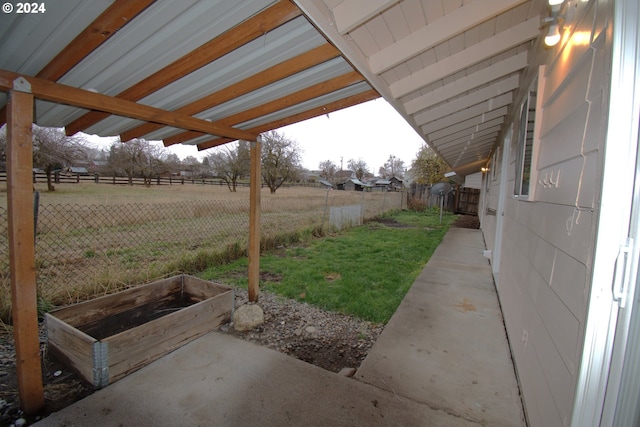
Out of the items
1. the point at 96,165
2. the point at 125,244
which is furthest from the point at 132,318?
the point at 96,165

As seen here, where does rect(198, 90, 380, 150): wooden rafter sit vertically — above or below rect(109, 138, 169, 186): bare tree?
below

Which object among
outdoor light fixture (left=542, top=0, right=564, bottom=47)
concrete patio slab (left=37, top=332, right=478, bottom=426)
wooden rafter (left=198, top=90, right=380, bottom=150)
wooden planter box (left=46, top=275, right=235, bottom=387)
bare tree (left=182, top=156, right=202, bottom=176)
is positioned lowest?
concrete patio slab (left=37, top=332, right=478, bottom=426)

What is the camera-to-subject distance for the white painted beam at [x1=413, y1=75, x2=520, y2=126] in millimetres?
3311

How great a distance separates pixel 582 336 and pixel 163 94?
2.86 m

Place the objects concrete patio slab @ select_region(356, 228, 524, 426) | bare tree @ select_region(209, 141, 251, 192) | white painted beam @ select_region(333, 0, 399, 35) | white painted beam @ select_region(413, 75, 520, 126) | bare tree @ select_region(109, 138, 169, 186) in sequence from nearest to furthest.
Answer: white painted beam @ select_region(333, 0, 399, 35) → concrete patio slab @ select_region(356, 228, 524, 426) → white painted beam @ select_region(413, 75, 520, 126) → bare tree @ select_region(109, 138, 169, 186) → bare tree @ select_region(209, 141, 251, 192)

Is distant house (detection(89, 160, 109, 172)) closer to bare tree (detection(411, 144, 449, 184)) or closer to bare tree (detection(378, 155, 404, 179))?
bare tree (detection(411, 144, 449, 184))

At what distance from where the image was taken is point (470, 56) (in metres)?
2.49

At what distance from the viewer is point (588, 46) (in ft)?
4.33

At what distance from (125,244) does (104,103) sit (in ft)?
14.0

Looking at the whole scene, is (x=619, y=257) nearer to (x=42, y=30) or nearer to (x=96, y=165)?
(x=42, y=30)

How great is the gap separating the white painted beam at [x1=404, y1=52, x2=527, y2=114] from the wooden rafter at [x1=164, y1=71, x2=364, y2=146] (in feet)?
3.98

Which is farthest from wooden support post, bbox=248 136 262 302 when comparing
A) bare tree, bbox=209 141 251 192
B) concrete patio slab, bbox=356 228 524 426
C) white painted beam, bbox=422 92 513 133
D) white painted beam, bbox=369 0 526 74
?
bare tree, bbox=209 141 251 192

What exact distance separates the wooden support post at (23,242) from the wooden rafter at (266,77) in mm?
1071

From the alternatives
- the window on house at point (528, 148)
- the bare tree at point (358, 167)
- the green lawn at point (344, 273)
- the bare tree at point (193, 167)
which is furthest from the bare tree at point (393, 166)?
the window on house at point (528, 148)
